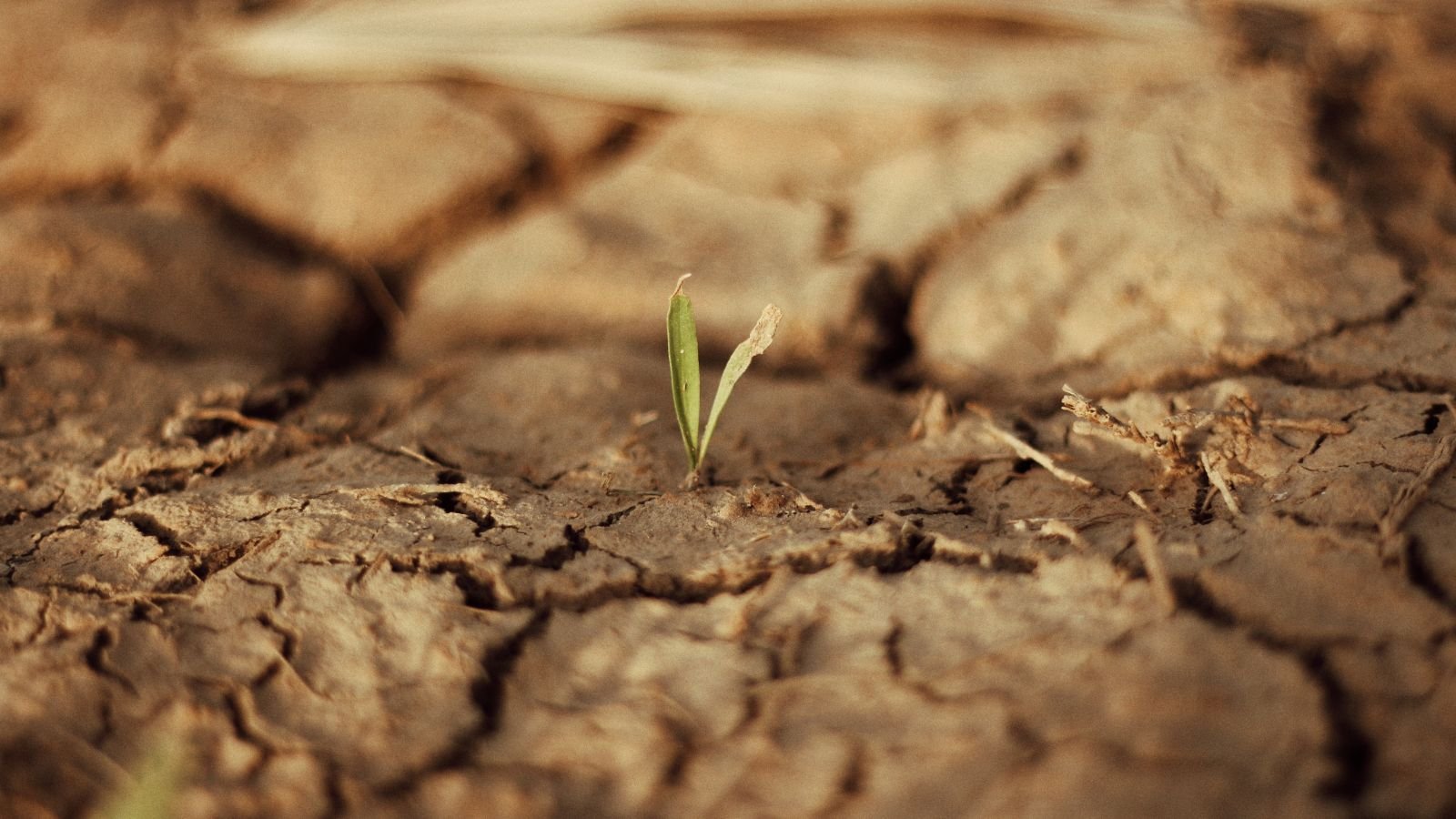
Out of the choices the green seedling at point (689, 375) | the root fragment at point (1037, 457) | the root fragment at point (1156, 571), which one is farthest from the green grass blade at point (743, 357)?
the root fragment at point (1156, 571)

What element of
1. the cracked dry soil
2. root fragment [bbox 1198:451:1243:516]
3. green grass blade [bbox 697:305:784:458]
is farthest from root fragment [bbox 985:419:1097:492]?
green grass blade [bbox 697:305:784:458]

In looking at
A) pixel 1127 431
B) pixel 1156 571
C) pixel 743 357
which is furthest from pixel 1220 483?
pixel 743 357

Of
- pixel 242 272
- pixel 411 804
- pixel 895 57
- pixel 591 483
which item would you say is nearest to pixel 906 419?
pixel 591 483

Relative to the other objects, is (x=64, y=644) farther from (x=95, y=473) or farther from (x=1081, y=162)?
(x=1081, y=162)

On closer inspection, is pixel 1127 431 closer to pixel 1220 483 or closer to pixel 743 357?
pixel 1220 483

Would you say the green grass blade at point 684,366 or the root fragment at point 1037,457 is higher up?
the green grass blade at point 684,366

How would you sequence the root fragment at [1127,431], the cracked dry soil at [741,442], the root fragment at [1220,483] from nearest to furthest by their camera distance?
the cracked dry soil at [741,442] < the root fragment at [1220,483] < the root fragment at [1127,431]

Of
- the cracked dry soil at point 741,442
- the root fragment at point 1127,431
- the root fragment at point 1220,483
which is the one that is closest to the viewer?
the cracked dry soil at point 741,442

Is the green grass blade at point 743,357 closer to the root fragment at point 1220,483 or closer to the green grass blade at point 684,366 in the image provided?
the green grass blade at point 684,366
